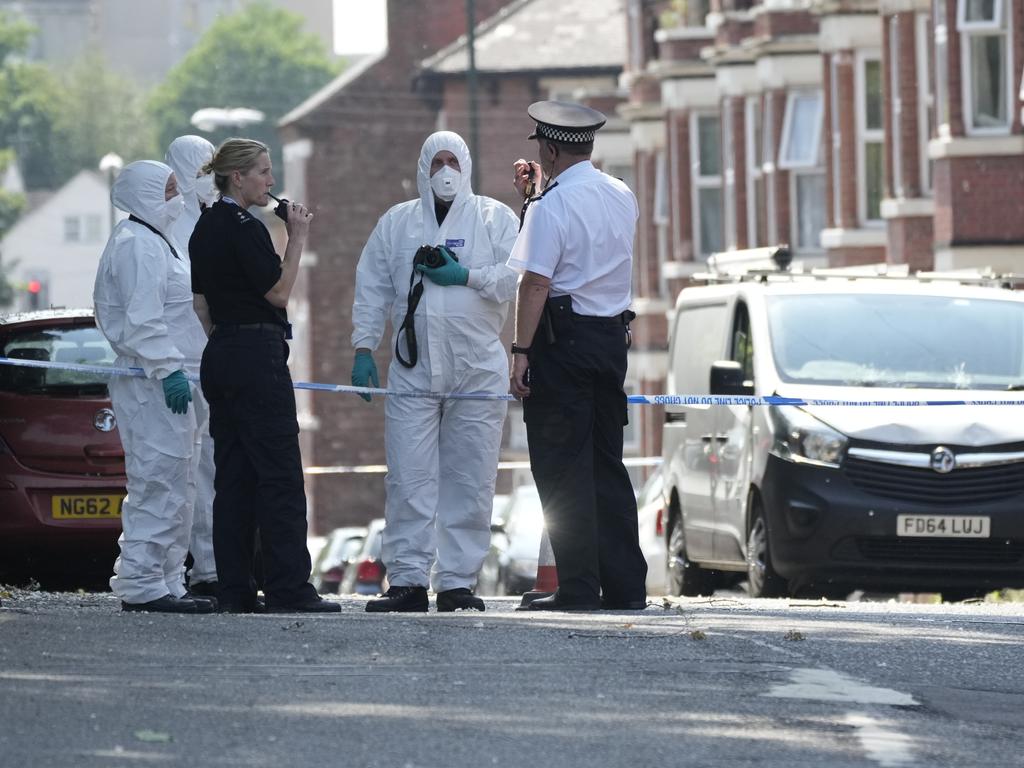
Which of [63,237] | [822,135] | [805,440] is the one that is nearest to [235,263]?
[805,440]

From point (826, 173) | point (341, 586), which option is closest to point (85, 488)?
point (341, 586)

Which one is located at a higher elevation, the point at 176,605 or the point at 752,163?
the point at 752,163

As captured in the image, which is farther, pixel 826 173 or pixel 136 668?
pixel 826 173

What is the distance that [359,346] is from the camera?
1227 centimetres

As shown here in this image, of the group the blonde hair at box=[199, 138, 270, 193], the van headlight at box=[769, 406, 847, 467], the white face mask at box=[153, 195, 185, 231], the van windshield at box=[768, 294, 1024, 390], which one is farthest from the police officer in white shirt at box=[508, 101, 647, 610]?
the van windshield at box=[768, 294, 1024, 390]

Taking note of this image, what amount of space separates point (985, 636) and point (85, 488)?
5.70m

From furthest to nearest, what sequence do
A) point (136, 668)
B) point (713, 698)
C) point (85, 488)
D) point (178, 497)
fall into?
point (85, 488) → point (178, 497) → point (136, 668) → point (713, 698)

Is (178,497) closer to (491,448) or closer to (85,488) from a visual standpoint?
(491,448)

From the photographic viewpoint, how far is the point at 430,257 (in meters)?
12.3

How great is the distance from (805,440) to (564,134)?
308 centimetres

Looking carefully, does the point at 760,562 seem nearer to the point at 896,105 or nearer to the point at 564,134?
the point at 564,134

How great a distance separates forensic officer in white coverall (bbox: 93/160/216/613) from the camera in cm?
1180

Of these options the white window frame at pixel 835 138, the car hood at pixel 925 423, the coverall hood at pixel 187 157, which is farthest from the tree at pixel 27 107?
the coverall hood at pixel 187 157

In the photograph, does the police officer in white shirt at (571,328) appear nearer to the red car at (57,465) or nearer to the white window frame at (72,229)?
the red car at (57,465)
